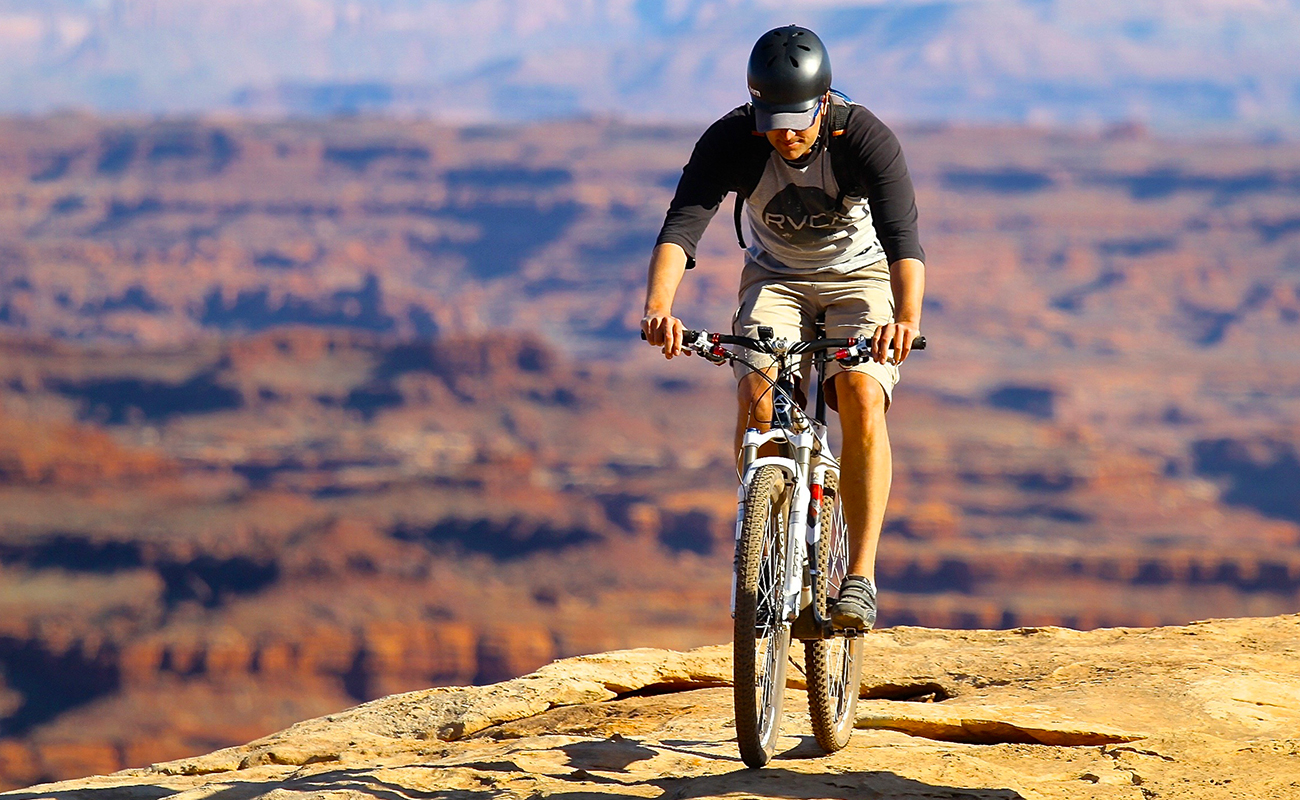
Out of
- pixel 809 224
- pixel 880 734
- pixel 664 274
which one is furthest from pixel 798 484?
pixel 880 734

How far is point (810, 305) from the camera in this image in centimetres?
638

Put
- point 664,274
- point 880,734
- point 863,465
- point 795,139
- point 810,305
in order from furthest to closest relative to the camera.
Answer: point 880,734, point 810,305, point 863,465, point 664,274, point 795,139

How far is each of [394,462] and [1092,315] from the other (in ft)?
322

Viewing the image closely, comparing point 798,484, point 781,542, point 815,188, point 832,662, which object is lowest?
point 832,662

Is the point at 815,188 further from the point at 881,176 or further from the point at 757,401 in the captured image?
the point at 757,401

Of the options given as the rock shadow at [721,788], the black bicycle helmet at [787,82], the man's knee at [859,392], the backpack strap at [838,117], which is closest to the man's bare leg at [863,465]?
the man's knee at [859,392]

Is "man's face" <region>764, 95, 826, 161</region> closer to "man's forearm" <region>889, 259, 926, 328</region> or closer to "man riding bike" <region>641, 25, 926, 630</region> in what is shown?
"man riding bike" <region>641, 25, 926, 630</region>

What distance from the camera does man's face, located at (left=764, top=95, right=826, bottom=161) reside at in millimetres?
5727

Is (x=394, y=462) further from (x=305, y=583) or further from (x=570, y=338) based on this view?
(x=570, y=338)

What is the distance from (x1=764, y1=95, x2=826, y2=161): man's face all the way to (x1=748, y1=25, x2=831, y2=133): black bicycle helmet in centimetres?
4

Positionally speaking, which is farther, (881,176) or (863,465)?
(863,465)

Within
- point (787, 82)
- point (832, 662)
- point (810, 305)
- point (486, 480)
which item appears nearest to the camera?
point (787, 82)

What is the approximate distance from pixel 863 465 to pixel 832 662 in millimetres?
923

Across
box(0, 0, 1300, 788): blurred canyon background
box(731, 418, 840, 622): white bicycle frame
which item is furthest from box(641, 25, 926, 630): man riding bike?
box(0, 0, 1300, 788): blurred canyon background
